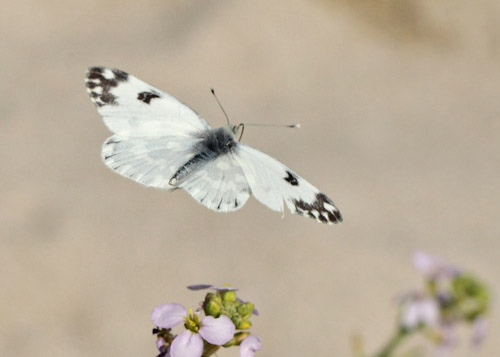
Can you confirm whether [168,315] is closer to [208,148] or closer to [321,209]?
[321,209]

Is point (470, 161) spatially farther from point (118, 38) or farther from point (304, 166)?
point (118, 38)

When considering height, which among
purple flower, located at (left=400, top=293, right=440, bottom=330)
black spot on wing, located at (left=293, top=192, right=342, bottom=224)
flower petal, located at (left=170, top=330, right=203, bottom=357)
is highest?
black spot on wing, located at (left=293, top=192, right=342, bottom=224)

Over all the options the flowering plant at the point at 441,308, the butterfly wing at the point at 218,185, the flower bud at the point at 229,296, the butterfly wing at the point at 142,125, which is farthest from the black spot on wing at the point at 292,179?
the flower bud at the point at 229,296

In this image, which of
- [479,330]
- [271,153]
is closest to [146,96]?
[479,330]

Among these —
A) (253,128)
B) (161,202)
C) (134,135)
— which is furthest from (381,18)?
(134,135)

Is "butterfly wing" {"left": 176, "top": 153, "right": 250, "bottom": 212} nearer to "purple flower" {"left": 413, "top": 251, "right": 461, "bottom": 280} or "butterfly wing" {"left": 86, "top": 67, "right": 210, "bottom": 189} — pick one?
"butterfly wing" {"left": 86, "top": 67, "right": 210, "bottom": 189}

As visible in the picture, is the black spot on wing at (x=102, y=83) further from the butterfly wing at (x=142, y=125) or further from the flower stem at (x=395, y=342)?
the flower stem at (x=395, y=342)

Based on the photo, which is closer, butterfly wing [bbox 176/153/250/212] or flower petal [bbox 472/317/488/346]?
butterfly wing [bbox 176/153/250/212]

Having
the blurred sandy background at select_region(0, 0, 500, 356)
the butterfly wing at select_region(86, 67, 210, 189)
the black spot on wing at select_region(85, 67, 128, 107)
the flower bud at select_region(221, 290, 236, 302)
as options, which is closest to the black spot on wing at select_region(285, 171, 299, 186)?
the butterfly wing at select_region(86, 67, 210, 189)
